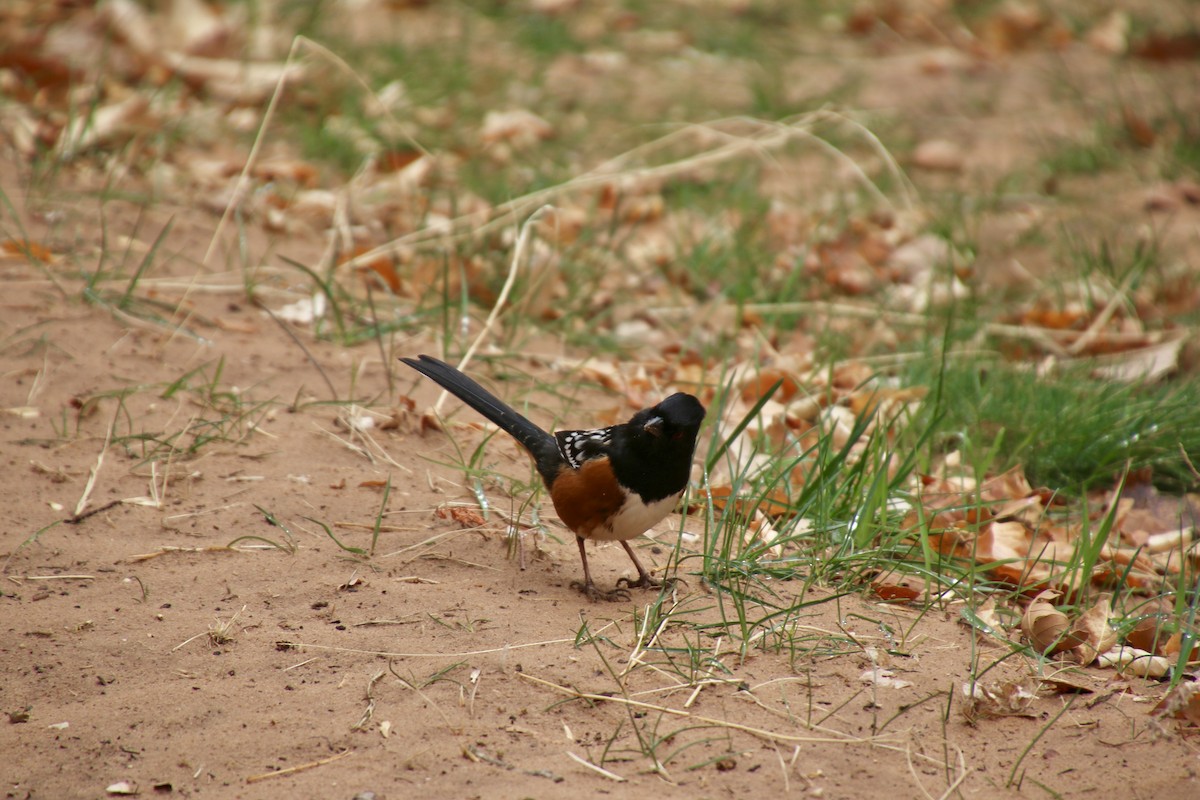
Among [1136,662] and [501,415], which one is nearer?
[1136,662]

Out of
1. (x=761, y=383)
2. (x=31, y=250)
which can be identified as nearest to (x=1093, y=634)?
(x=761, y=383)

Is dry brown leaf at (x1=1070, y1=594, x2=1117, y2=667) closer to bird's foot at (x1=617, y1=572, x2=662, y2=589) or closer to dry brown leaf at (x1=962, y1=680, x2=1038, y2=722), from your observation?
dry brown leaf at (x1=962, y1=680, x2=1038, y2=722)

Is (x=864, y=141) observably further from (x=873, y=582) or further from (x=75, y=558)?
(x=75, y=558)

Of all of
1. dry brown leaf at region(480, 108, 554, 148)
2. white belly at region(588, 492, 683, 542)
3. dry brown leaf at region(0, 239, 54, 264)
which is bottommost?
dry brown leaf at region(0, 239, 54, 264)

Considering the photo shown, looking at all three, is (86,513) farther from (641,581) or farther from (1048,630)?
(1048,630)

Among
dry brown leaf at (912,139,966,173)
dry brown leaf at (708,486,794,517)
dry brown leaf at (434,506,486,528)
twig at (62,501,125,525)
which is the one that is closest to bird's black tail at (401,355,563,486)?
dry brown leaf at (434,506,486,528)

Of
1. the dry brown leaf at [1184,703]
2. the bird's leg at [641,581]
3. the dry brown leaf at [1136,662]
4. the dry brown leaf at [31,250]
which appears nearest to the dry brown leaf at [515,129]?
the dry brown leaf at [31,250]

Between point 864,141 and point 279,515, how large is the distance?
4.63 meters

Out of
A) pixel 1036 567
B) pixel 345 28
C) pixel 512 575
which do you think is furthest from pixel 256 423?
pixel 345 28

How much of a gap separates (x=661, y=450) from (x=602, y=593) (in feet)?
1.38

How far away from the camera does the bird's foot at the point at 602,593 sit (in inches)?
108

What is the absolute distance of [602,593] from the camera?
277 cm

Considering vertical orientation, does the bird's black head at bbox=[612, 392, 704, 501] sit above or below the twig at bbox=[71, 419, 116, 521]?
above

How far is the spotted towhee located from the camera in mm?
2631
